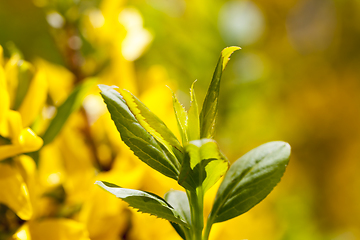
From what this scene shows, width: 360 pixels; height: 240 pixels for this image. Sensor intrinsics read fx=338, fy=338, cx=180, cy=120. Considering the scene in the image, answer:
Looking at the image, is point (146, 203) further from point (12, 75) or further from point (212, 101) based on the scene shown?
point (12, 75)

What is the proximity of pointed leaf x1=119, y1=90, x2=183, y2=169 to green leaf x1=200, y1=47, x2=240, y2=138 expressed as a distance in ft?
0.06

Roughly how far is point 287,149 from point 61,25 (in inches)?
11.8

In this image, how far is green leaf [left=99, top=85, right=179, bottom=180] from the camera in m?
0.17

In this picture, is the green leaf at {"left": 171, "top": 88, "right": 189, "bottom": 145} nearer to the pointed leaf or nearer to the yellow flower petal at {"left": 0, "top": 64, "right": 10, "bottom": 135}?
the pointed leaf

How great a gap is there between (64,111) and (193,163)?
0.15 m

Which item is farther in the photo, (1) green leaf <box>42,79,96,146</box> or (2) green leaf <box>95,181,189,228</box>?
(1) green leaf <box>42,79,96,146</box>

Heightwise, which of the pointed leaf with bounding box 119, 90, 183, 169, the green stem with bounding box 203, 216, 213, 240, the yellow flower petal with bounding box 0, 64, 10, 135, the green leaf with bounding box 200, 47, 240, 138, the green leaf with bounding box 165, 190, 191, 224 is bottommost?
the green stem with bounding box 203, 216, 213, 240

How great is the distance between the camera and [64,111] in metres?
0.27

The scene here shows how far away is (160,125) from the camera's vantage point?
0.55 feet

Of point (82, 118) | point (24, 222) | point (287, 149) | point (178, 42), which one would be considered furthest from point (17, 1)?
point (287, 149)

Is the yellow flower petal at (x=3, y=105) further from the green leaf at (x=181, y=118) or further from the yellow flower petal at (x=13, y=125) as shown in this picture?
the green leaf at (x=181, y=118)

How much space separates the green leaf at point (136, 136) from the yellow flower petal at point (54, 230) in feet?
0.33

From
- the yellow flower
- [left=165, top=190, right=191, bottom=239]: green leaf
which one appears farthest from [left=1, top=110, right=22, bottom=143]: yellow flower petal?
[left=165, top=190, right=191, bottom=239]: green leaf

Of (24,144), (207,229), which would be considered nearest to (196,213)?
(207,229)
